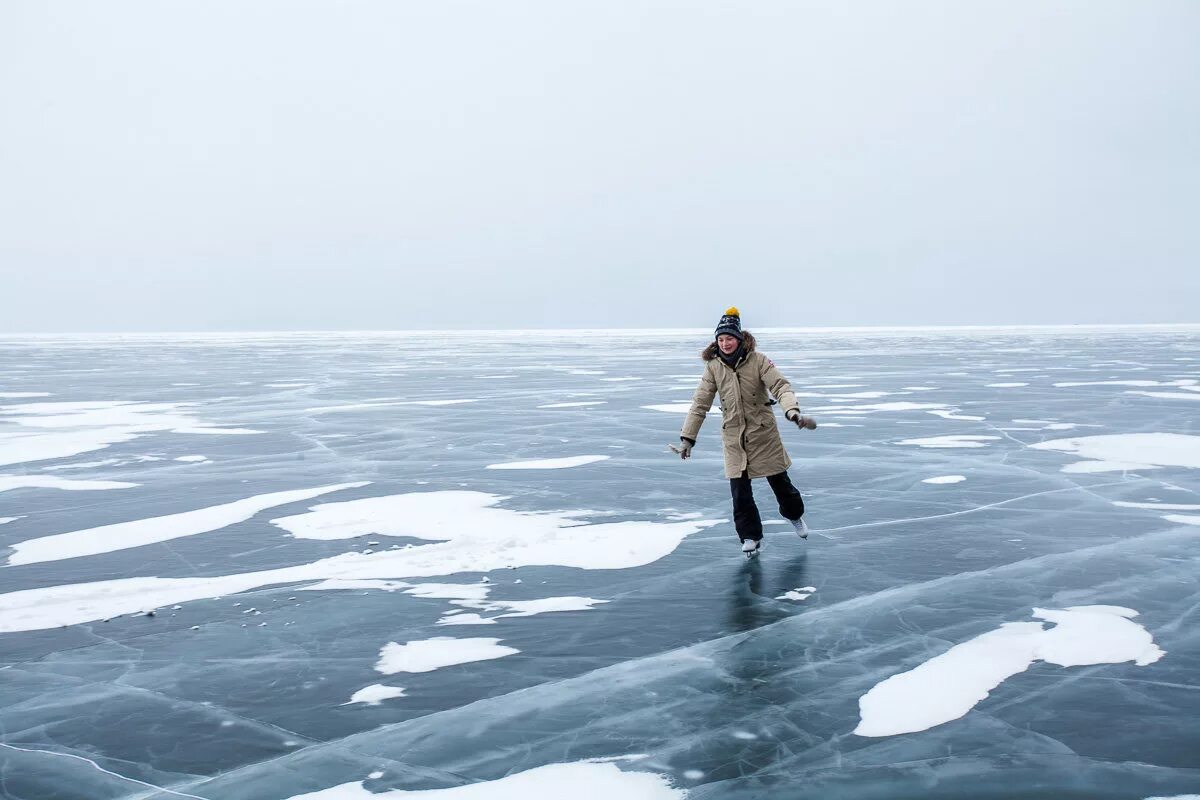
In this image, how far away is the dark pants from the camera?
20.7ft

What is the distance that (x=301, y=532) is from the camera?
713cm

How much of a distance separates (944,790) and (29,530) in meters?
6.58

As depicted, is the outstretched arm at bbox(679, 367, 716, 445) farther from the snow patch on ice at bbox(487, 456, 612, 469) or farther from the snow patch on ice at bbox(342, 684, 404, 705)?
the snow patch on ice at bbox(487, 456, 612, 469)

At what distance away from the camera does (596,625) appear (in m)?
4.93

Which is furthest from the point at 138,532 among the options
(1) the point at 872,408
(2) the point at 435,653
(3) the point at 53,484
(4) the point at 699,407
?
(1) the point at 872,408

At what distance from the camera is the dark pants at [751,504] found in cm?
632

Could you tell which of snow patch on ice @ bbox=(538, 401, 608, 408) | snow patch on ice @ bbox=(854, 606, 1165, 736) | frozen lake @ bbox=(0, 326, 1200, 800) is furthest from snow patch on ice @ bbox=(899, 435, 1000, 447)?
snow patch on ice @ bbox=(538, 401, 608, 408)

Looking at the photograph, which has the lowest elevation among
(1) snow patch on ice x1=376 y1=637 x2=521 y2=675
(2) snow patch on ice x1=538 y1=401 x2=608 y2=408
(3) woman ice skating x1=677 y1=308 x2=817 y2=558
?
(1) snow patch on ice x1=376 y1=637 x2=521 y2=675

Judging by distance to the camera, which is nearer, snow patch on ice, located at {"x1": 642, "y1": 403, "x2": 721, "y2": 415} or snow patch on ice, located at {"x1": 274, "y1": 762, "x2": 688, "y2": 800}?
snow patch on ice, located at {"x1": 274, "y1": 762, "x2": 688, "y2": 800}

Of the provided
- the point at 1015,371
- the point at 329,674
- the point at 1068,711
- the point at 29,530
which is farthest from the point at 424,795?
the point at 1015,371

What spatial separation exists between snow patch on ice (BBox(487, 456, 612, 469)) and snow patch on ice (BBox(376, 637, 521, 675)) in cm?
536

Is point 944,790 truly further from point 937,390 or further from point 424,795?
point 937,390

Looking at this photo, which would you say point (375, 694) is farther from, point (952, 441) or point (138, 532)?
point (952, 441)

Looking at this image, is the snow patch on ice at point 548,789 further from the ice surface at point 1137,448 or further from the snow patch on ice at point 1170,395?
the snow patch on ice at point 1170,395
